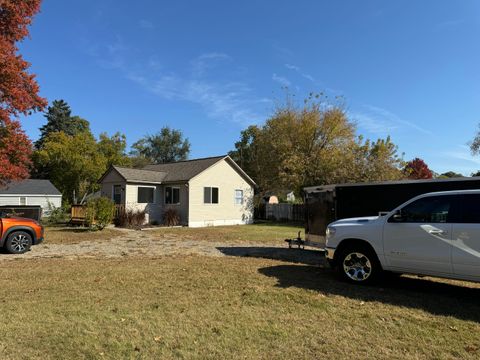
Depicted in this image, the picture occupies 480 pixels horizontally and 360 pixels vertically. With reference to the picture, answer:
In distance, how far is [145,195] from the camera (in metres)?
24.2

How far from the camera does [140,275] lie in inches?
310

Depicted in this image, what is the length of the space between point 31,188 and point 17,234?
34.4 m

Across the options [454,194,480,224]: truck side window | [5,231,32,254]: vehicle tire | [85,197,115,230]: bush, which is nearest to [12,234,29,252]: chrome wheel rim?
[5,231,32,254]: vehicle tire

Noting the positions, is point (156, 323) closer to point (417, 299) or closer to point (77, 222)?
point (417, 299)

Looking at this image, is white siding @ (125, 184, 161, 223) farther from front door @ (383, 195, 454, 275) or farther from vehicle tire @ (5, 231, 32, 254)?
front door @ (383, 195, 454, 275)

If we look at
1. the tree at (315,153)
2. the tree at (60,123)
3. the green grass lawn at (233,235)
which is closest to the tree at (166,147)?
the tree at (60,123)

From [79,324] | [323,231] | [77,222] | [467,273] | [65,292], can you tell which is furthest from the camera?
[77,222]

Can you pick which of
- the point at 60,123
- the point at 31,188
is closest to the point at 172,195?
the point at 31,188

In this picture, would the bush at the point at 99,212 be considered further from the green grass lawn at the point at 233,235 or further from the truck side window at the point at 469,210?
the truck side window at the point at 469,210

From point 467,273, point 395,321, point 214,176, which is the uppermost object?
point 214,176

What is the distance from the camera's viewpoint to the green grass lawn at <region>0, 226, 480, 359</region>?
4078mm

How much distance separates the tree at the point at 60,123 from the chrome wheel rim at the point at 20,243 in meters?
50.3

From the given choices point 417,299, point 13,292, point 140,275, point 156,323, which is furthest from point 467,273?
point 13,292

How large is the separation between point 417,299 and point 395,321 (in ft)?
4.72
